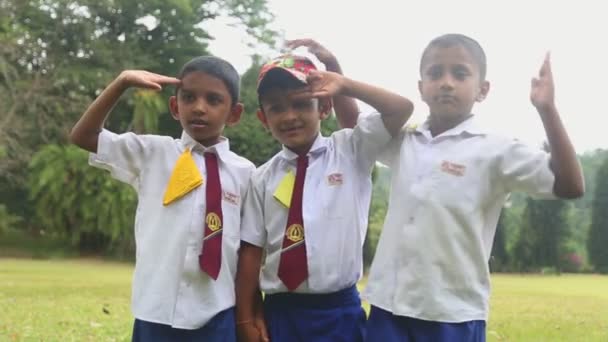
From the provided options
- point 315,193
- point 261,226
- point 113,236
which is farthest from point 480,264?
point 113,236

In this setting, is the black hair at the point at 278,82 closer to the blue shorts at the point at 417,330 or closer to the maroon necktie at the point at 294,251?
the maroon necktie at the point at 294,251

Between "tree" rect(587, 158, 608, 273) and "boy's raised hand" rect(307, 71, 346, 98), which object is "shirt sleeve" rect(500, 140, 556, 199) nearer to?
"boy's raised hand" rect(307, 71, 346, 98)

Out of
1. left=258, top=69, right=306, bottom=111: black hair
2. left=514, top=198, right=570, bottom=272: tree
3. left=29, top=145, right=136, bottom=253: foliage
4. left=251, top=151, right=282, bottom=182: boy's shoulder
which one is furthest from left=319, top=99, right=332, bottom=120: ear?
left=514, top=198, right=570, bottom=272: tree

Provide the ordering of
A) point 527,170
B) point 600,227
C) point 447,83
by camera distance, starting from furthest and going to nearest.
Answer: point 600,227 < point 447,83 < point 527,170

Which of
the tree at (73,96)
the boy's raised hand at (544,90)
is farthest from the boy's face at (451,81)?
the tree at (73,96)

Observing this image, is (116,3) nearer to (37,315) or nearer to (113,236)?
(113,236)

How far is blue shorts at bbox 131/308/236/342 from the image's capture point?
2.32m

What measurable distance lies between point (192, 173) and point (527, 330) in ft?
14.2

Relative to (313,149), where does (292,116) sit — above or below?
above

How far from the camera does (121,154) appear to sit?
2.42 meters

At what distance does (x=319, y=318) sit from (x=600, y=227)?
1792cm

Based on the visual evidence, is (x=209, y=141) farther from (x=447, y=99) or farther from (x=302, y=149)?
(x=447, y=99)

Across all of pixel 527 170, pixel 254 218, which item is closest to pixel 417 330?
pixel 527 170

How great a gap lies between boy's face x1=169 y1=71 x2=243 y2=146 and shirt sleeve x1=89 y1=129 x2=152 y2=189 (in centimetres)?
17
